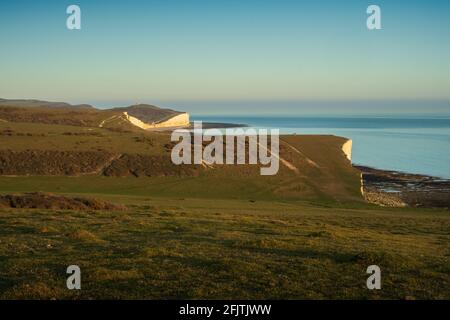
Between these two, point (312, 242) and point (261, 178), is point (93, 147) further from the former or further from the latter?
point (312, 242)

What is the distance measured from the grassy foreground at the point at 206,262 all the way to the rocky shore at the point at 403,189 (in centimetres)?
4122

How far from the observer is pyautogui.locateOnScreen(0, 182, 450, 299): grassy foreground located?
12711 mm

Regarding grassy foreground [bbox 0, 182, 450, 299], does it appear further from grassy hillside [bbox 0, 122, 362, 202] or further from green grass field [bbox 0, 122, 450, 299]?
grassy hillside [bbox 0, 122, 362, 202]

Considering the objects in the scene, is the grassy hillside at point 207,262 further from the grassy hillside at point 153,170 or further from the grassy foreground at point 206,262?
the grassy hillside at point 153,170

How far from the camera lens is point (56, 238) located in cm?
2062

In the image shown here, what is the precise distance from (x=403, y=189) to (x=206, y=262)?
70.0 metres

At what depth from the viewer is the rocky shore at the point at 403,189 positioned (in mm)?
65375

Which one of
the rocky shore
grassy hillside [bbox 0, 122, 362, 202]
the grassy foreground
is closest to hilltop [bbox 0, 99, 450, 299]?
the grassy foreground

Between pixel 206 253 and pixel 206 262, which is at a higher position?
pixel 206 262

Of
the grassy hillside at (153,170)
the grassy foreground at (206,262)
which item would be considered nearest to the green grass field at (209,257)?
the grassy foreground at (206,262)

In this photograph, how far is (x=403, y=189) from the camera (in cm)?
7988

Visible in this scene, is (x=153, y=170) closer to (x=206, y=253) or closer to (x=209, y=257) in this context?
(x=206, y=253)

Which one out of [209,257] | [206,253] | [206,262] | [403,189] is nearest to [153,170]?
[403,189]
